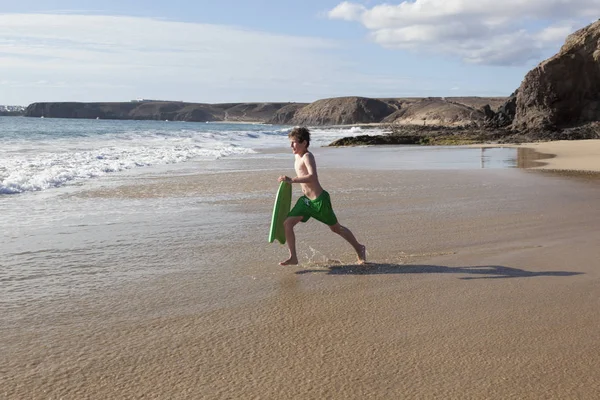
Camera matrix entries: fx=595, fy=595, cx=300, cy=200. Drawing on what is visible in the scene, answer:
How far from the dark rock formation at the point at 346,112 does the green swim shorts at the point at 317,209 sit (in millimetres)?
137275

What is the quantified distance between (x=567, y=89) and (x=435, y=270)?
36.2 meters

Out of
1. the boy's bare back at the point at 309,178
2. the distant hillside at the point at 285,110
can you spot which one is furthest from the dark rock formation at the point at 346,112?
the boy's bare back at the point at 309,178

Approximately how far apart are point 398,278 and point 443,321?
114 centimetres

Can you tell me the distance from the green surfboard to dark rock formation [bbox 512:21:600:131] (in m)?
34.2

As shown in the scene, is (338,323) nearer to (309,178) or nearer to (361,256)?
(361,256)

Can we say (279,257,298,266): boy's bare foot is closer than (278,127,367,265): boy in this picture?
Yes

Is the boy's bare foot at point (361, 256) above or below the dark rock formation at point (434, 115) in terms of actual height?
below

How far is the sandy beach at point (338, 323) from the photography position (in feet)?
9.59

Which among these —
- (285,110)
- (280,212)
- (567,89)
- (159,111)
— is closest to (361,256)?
(280,212)

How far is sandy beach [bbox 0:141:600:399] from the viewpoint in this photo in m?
2.92

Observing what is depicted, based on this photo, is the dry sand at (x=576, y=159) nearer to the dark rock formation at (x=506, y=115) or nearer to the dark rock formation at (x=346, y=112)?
the dark rock formation at (x=506, y=115)

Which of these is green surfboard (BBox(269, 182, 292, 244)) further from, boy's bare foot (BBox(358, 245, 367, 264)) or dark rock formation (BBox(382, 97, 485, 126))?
dark rock formation (BBox(382, 97, 485, 126))

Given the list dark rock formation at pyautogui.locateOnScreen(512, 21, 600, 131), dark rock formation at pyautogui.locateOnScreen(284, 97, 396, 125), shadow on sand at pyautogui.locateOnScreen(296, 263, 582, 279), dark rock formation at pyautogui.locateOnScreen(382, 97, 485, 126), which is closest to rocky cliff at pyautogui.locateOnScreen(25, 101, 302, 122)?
dark rock formation at pyautogui.locateOnScreen(284, 97, 396, 125)

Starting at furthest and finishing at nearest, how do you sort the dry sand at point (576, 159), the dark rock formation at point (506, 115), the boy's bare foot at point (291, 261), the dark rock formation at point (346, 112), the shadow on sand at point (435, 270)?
→ the dark rock formation at point (346, 112) < the dark rock formation at point (506, 115) < the dry sand at point (576, 159) < the boy's bare foot at point (291, 261) < the shadow on sand at point (435, 270)
